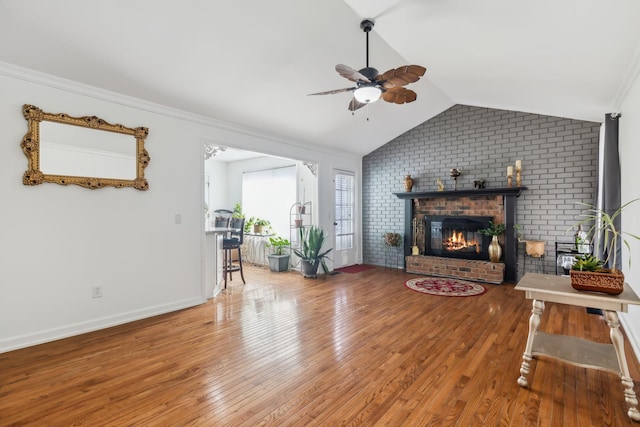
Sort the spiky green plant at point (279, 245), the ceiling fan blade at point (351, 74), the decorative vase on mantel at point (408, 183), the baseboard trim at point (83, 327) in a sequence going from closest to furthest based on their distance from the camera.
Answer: the ceiling fan blade at point (351, 74) < the baseboard trim at point (83, 327) < the decorative vase on mantel at point (408, 183) < the spiky green plant at point (279, 245)

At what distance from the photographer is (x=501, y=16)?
243 cm

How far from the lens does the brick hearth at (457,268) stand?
5.26 meters

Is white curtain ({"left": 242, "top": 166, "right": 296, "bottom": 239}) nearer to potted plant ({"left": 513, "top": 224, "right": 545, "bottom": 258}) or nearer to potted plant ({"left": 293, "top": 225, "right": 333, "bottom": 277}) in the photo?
potted plant ({"left": 293, "top": 225, "right": 333, "bottom": 277})

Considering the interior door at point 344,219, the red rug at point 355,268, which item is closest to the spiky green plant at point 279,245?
the interior door at point 344,219

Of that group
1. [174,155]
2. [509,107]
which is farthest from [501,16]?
[174,155]

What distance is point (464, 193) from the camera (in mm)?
5555

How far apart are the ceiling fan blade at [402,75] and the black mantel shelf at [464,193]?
3429 millimetres

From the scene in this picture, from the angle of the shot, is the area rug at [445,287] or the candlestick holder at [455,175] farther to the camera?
the candlestick holder at [455,175]

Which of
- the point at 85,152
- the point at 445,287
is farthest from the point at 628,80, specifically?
the point at 85,152

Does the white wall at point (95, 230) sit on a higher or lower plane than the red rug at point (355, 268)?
higher

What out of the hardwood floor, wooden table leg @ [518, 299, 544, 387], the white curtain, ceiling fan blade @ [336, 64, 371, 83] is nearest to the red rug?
the white curtain

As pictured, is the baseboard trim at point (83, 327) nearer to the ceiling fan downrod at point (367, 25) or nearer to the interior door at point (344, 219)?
the interior door at point (344, 219)

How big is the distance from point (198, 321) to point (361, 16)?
3.56 metres

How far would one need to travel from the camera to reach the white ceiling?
7.92ft
